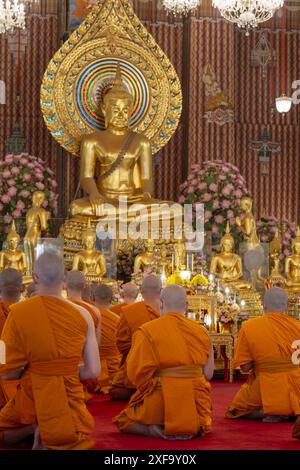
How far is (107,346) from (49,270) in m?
2.97

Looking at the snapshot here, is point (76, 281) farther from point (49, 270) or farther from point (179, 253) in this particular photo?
point (179, 253)

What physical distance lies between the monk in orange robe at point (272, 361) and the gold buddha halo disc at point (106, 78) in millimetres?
6547

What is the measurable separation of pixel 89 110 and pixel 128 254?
232 centimetres

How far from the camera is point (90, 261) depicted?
984 centimetres

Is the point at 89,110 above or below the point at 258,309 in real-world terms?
above

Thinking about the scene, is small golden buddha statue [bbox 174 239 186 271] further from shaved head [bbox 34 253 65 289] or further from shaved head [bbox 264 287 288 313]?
shaved head [bbox 34 253 65 289]

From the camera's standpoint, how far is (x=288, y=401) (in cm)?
552

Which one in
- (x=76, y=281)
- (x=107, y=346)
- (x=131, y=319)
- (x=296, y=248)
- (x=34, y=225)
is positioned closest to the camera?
(x=76, y=281)

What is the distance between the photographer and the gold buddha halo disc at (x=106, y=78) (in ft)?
38.2

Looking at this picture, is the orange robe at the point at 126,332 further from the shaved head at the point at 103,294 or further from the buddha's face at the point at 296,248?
the buddha's face at the point at 296,248

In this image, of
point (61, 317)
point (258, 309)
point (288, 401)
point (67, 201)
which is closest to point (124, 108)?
point (67, 201)

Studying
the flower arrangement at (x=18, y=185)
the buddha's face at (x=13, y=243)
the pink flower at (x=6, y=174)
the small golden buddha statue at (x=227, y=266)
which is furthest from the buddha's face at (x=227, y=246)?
the pink flower at (x=6, y=174)

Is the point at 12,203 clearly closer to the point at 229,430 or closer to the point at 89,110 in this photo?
the point at 89,110

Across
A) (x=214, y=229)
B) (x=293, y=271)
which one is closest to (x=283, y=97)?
(x=214, y=229)
